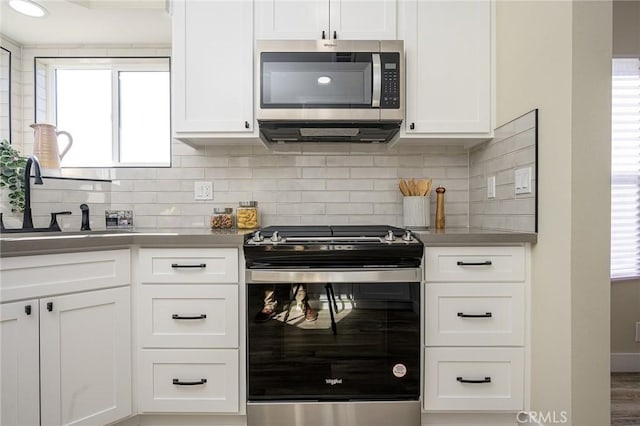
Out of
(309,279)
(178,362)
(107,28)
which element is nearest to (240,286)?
(309,279)

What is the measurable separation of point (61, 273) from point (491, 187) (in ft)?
6.80

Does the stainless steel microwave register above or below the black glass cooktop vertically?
above

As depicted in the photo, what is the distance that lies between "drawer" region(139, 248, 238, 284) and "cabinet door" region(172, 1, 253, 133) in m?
0.69

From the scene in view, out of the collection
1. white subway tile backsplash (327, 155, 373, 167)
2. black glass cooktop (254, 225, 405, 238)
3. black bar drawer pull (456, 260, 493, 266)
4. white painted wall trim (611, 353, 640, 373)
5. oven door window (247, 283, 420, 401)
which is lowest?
white painted wall trim (611, 353, 640, 373)

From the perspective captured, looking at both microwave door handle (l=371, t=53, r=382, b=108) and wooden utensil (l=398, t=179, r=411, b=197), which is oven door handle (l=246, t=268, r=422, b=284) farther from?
microwave door handle (l=371, t=53, r=382, b=108)

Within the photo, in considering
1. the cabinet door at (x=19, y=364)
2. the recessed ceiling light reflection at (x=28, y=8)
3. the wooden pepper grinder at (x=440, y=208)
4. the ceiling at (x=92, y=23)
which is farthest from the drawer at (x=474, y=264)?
the recessed ceiling light reflection at (x=28, y=8)

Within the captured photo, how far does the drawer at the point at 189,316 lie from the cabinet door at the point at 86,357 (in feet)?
0.31

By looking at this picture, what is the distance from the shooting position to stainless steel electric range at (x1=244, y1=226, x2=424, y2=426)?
1621 millimetres

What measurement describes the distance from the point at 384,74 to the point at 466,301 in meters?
1.15

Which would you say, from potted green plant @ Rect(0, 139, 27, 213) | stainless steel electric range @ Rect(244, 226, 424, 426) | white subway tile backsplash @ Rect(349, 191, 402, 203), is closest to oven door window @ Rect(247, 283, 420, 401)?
stainless steel electric range @ Rect(244, 226, 424, 426)

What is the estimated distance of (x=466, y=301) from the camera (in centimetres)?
167

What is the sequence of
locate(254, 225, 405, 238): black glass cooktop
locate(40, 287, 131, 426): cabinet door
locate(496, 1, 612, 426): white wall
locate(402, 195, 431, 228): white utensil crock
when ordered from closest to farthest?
locate(496, 1, 612, 426): white wall
locate(40, 287, 131, 426): cabinet door
locate(254, 225, 405, 238): black glass cooktop
locate(402, 195, 431, 228): white utensil crock

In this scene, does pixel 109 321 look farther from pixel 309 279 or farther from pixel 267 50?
pixel 267 50

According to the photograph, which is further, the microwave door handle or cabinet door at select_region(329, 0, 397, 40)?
cabinet door at select_region(329, 0, 397, 40)
